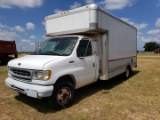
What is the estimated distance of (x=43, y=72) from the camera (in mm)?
4699

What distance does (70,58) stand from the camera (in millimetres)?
5453

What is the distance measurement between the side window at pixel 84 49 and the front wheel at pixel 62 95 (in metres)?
1.12

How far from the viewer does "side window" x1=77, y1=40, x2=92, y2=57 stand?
5910 mm

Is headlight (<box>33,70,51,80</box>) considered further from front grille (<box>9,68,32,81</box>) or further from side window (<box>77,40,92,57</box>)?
side window (<box>77,40,92,57</box>)

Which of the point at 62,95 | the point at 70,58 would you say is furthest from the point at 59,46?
the point at 62,95

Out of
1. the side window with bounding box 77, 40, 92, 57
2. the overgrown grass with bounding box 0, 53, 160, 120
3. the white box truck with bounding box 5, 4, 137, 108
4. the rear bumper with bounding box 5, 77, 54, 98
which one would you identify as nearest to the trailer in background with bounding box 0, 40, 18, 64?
the overgrown grass with bounding box 0, 53, 160, 120

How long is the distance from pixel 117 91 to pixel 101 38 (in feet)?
7.56

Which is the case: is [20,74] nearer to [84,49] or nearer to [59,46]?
[59,46]

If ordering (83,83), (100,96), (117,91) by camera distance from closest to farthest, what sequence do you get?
1. (83,83)
2. (100,96)
3. (117,91)

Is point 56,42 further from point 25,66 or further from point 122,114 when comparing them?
point 122,114

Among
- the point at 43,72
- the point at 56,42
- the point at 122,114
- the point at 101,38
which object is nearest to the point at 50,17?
the point at 56,42

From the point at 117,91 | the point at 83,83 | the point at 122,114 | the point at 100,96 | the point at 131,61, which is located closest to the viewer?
the point at 122,114

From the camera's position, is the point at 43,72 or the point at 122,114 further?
the point at 122,114

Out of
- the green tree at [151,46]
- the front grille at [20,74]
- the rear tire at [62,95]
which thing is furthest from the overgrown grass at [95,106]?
the green tree at [151,46]
